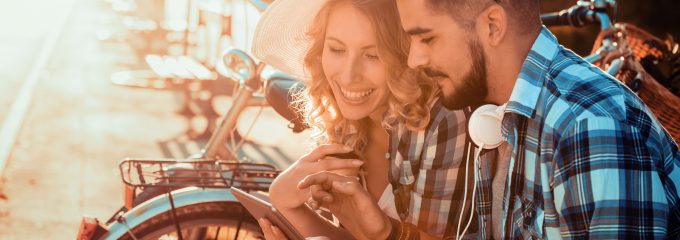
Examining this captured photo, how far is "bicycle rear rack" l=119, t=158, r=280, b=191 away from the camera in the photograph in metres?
3.92

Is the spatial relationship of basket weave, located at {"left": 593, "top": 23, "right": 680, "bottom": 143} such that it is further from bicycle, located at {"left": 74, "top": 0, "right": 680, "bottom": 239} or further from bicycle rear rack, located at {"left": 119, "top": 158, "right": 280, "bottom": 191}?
bicycle rear rack, located at {"left": 119, "top": 158, "right": 280, "bottom": 191}

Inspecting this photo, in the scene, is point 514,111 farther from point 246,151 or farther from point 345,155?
point 246,151

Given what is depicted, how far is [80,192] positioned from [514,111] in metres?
5.89

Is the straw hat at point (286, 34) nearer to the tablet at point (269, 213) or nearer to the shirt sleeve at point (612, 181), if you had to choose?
the tablet at point (269, 213)

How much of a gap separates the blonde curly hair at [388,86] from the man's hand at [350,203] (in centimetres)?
36

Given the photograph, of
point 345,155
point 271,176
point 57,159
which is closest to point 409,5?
point 345,155

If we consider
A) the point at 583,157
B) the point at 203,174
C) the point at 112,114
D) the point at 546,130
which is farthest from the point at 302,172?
the point at 112,114

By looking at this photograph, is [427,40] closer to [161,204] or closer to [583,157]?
[583,157]

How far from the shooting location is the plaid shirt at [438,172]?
350 cm

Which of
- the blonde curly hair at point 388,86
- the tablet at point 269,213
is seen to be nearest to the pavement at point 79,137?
the blonde curly hair at point 388,86

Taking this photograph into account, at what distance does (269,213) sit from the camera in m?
3.24

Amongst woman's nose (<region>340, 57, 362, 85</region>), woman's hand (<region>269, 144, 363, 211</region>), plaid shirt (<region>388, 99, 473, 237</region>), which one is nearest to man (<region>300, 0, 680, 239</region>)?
plaid shirt (<region>388, 99, 473, 237</region>)

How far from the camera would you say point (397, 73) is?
3795mm

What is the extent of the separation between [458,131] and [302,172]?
1.80ft
